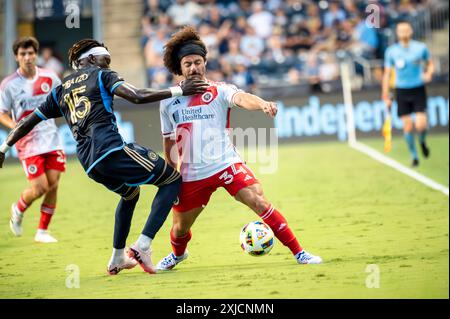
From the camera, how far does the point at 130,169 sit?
8.16 metres

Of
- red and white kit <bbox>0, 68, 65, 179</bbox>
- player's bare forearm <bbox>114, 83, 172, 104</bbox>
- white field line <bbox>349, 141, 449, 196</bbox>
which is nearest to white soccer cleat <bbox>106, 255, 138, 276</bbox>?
player's bare forearm <bbox>114, 83, 172, 104</bbox>

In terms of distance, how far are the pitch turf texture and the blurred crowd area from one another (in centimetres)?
683

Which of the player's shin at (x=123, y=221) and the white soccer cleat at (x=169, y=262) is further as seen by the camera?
the white soccer cleat at (x=169, y=262)

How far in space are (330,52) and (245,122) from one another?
440 centimetres

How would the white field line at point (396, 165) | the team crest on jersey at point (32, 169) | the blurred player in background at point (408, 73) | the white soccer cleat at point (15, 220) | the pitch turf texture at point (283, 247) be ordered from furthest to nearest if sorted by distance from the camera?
the blurred player in background at point (408, 73) < the white field line at point (396, 165) < the white soccer cleat at point (15, 220) < the team crest on jersey at point (32, 169) < the pitch turf texture at point (283, 247)

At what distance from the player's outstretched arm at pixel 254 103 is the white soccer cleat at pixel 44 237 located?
403 cm

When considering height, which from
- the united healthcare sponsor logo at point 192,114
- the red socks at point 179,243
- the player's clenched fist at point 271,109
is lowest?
the red socks at point 179,243

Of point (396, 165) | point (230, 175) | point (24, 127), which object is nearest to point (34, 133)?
point (24, 127)

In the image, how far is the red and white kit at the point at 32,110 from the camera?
11.4 m

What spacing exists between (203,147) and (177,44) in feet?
3.38

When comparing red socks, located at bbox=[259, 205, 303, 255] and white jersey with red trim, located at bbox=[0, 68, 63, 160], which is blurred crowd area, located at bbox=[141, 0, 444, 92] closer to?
white jersey with red trim, located at bbox=[0, 68, 63, 160]

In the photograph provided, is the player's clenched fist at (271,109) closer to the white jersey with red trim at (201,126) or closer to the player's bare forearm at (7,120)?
the white jersey with red trim at (201,126)


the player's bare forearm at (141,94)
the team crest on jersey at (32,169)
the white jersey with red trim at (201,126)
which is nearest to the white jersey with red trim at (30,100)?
the team crest on jersey at (32,169)

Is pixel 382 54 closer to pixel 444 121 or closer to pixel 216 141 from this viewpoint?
pixel 444 121
